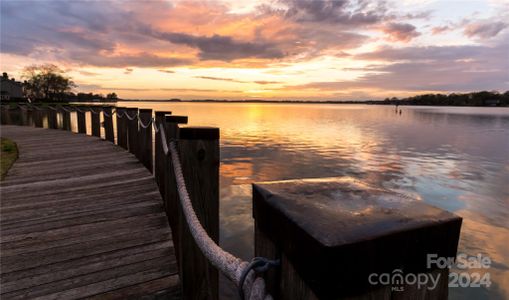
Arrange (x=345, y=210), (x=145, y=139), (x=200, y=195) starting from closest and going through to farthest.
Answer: (x=345, y=210) → (x=200, y=195) → (x=145, y=139)

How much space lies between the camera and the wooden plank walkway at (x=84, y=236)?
8.94 feet

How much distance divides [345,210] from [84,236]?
3755mm

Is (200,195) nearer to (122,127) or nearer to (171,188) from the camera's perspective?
(171,188)

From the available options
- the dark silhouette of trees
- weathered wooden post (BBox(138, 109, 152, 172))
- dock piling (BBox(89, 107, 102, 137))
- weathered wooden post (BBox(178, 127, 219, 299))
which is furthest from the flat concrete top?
the dark silhouette of trees

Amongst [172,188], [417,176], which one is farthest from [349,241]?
[417,176]

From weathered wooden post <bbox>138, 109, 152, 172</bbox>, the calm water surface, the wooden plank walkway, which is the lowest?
the calm water surface

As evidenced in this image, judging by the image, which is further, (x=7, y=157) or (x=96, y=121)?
(x=96, y=121)

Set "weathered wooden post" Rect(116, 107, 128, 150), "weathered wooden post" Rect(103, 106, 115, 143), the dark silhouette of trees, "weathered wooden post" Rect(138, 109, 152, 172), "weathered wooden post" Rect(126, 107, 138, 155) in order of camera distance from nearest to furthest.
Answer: "weathered wooden post" Rect(138, 109, 152, 172) < "weathered wooden post" Rect(126, 107, 138, 155) < "weathered wooden post" Rect(116, 107, 128, 150) < "weathered wooden post" Rect(103, 106, 115, 143) < the dark silhouette of trees

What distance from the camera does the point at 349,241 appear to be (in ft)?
2.13

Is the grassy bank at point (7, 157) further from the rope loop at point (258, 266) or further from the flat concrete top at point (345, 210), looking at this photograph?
the flat concrete top at point (345, 210)

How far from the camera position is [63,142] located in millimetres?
10156

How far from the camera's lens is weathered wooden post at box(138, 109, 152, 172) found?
20.7 feet

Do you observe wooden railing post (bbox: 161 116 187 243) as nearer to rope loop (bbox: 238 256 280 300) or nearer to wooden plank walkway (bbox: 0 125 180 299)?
wooden plank walkway (bbox: 0 125 180 299)

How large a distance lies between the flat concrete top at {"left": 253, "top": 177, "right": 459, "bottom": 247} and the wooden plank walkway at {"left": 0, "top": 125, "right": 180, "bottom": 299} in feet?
7.50
